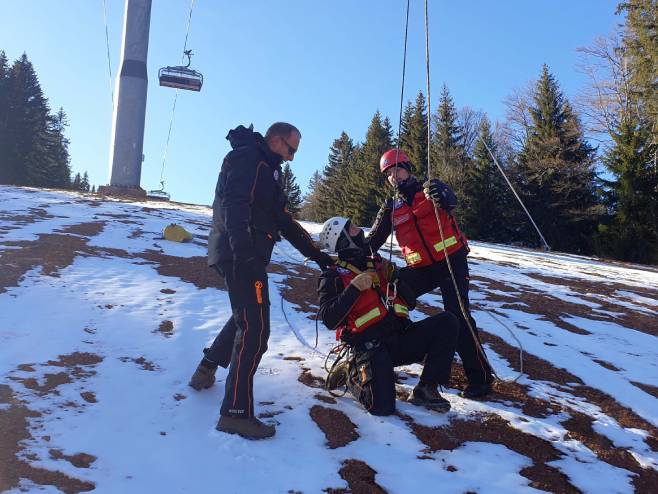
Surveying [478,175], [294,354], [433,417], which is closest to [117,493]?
[433,417]

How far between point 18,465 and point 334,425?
196 cm

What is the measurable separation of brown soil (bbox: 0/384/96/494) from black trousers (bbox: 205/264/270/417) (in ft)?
3.33

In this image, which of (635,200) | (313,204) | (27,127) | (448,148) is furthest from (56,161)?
(635,200)

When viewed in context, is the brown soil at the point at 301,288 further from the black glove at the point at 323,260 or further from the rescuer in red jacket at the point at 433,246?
the black glove at the point at 323,260

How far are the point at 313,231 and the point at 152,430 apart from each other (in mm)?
14493

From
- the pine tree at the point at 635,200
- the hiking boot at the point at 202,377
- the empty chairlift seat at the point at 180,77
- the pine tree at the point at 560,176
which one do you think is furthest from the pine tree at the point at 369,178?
the hiking boot at the point at 202,377

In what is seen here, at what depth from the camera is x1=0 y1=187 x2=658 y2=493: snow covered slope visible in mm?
3002

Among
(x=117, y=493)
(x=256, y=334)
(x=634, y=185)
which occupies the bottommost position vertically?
(x=117, y=493)

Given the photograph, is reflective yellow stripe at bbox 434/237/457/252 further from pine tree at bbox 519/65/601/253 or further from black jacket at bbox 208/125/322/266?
pine tree at bbox 519/65/601/253

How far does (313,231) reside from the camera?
58.2ft

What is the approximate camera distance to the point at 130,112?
23562 mm

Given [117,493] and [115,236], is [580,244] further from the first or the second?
[117,493]

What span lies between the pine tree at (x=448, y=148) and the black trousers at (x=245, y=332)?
35959 millimetres

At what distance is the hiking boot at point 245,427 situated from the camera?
134 inches
